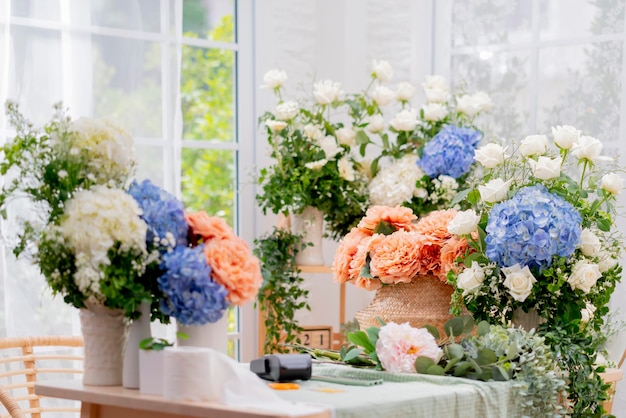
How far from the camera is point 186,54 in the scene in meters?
3.85

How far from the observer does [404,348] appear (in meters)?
2.31

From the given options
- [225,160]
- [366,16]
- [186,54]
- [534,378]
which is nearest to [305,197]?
[225,160]

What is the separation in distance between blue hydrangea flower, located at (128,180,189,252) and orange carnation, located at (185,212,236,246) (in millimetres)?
19

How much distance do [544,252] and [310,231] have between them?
1.28 m

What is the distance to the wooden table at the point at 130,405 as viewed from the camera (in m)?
1.82

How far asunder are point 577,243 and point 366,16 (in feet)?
6.63

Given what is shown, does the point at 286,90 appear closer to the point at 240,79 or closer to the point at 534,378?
the point at 240,79

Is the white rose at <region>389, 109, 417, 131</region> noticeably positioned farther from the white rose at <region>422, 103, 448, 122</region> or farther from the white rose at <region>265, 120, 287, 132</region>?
the white rose at <region>265, 120, 287, 132</region>

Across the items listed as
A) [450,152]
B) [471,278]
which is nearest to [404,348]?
[471,278]

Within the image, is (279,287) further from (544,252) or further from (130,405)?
(130,405)

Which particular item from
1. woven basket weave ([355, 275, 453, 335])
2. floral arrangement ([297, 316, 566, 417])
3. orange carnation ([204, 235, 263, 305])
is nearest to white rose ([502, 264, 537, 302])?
floral arrangement ([297, 316, 566, 417])

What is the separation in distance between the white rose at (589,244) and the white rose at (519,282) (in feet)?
0.52

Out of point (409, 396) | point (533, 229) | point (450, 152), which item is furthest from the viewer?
point (450, 152)

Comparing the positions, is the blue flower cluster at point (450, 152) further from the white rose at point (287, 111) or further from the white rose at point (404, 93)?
the white rose at point (287, 111)
